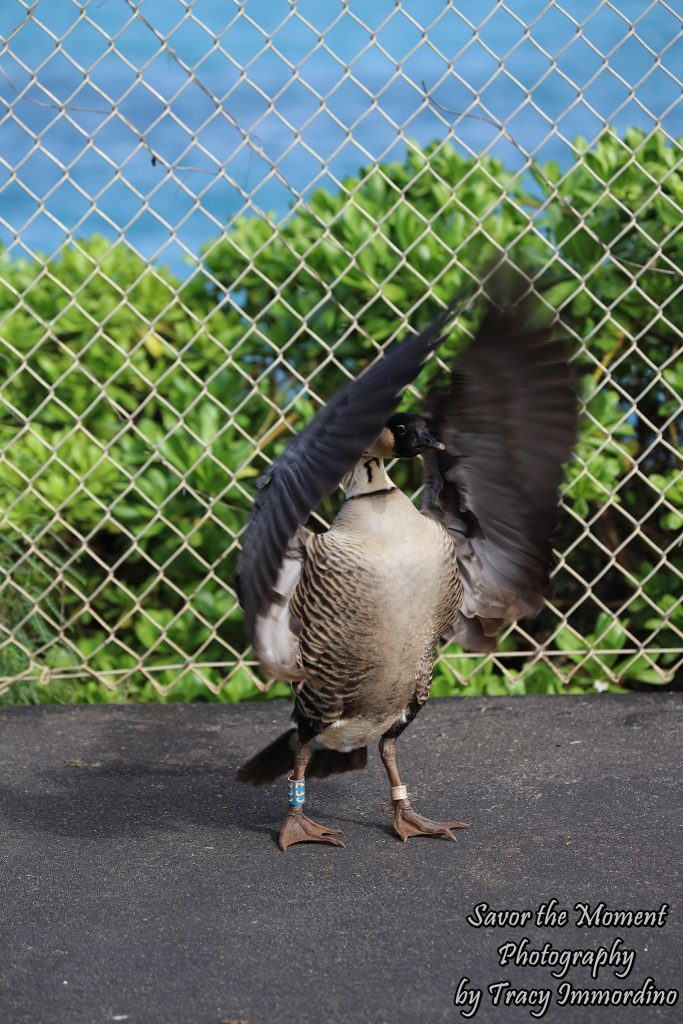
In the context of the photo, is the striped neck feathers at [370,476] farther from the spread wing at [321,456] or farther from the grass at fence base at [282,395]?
the grass at fence base at [282,395]

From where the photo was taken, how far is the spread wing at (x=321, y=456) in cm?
252

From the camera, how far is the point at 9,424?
5.11m

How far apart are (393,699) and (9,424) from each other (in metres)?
2.60

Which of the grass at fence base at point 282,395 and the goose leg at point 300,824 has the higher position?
the grass at fence base at point 282,395

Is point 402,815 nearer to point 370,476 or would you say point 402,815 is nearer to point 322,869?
point 322,869

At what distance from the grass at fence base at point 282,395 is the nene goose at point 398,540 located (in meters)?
1.49

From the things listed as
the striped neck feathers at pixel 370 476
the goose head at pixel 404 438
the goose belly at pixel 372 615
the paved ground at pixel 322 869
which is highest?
the goose head at pixel 404 438

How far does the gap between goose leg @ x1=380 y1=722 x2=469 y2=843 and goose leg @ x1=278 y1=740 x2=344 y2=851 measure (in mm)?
166

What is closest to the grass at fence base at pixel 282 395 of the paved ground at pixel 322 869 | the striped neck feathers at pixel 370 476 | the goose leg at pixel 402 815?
the paved ground at pixel 322 869

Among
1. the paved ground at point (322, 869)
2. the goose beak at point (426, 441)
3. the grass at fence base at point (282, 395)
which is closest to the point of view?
the paved ground at point (322, 869)

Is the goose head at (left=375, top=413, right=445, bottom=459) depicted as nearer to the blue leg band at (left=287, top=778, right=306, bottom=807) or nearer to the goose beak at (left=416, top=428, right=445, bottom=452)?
the goose beak at (left=416, top=428, right=445, bottom=452)

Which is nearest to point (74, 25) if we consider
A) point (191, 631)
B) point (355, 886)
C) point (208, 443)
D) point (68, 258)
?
point (68, 258)

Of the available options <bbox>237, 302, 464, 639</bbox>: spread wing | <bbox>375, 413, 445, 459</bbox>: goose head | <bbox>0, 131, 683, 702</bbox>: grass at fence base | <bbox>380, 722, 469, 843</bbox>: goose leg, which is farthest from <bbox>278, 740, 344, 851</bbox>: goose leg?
<bbox>0, 131, 683, 702</bbox>: grass at fence base

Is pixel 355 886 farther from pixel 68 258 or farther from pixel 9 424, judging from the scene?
pixel 68 258
